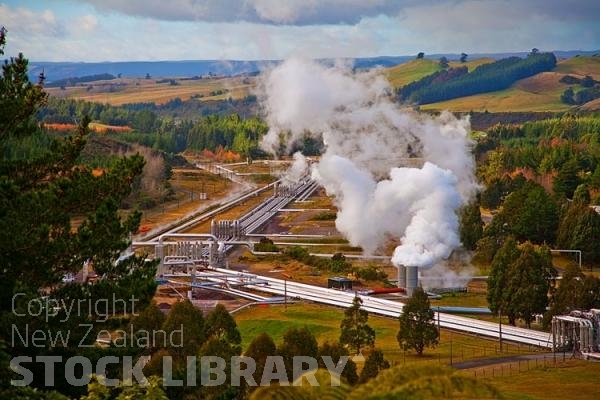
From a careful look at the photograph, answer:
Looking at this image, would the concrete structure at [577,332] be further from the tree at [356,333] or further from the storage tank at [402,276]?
the storage tank at [402,276]

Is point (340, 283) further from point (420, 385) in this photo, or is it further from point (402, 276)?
point (420, 385)

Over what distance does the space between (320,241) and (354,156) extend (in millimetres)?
8788

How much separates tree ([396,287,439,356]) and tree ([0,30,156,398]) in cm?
2469

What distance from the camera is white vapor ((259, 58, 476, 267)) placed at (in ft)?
231

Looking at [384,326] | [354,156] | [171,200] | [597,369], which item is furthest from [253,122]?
[597,369]

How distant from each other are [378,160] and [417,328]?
42516mm

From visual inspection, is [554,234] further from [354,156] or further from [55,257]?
[55,257]

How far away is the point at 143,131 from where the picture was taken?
177 meters

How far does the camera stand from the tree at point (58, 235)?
1994cm

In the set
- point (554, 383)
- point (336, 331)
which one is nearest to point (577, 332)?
point (554, 383)

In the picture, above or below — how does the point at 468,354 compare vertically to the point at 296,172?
below

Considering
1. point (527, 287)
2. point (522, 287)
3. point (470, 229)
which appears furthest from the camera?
point (470, 229)

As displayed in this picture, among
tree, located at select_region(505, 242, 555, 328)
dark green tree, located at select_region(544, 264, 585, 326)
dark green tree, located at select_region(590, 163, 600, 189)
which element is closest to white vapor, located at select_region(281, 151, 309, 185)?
dark green tree, located at select_region(590, 163, 600, 189)

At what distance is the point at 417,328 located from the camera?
46031mm
